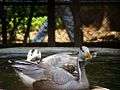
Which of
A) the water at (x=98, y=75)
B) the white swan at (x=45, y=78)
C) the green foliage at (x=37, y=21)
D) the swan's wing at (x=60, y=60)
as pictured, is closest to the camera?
the white swan at (x=45, y=78)

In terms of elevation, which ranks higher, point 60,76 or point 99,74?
point 60,76

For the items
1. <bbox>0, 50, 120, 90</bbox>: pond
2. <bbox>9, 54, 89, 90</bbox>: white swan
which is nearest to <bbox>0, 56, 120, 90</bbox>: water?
<bbox>0, 50, 120, 90</bbox>: pond

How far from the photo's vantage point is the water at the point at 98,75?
8695 mm

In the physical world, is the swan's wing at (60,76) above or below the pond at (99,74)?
above

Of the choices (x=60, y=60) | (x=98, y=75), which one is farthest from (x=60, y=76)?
(x=98, y=75)

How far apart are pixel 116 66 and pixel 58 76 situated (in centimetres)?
230

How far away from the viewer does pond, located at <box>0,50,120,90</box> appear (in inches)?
342

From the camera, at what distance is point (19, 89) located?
834 centimetres

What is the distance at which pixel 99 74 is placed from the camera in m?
9.80

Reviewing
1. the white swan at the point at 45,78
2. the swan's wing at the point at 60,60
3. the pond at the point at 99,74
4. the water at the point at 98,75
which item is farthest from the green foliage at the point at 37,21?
the white swan at the point at 45,78

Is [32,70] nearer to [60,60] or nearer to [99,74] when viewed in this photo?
[60,60]

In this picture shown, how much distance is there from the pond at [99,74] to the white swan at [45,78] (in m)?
0.18

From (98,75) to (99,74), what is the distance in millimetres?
136

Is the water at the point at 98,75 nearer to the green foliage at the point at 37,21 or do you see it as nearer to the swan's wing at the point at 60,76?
the swan's wing at the point at 60,76
